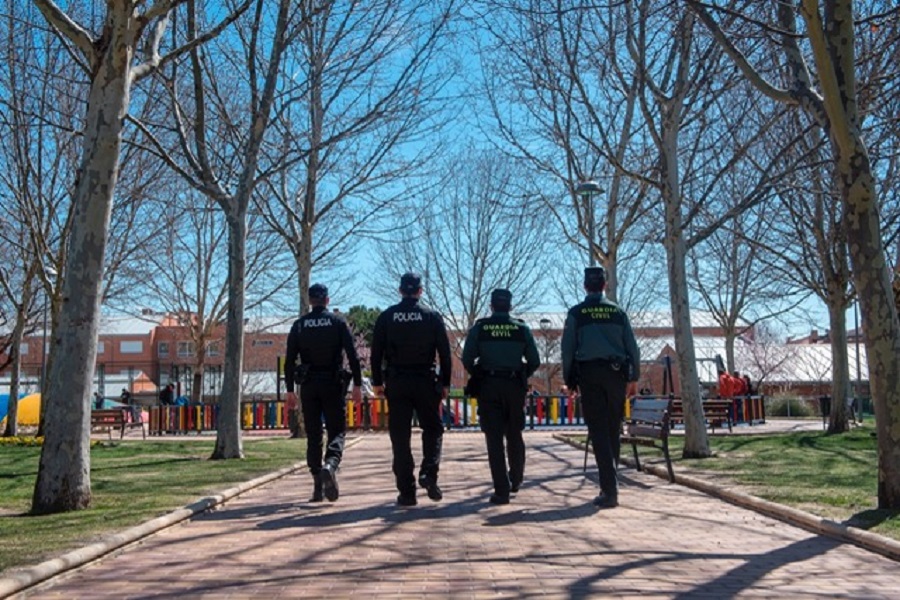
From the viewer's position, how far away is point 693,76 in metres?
14.1

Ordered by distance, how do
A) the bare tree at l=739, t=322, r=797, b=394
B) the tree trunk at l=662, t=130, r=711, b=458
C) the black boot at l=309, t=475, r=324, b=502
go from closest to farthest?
1. the black boot at l=309, t=475, r=324, b=502
2. the tree trunk at l=662, t=130, r=711, b=458
3. the bare tree at l=739, t=322, r=797, b=394

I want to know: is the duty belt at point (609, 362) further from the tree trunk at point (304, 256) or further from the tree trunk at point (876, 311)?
the tree trunk at point (304, 256)

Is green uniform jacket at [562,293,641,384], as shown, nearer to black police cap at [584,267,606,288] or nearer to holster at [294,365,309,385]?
black police cap at [584,267,606,288]

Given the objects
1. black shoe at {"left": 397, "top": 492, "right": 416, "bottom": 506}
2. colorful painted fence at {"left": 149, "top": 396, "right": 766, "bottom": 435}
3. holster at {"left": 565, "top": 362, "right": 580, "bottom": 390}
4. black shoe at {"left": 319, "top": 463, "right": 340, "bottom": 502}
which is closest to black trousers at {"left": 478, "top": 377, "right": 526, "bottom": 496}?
holster at {"left": 565, "top": 362, "right": 580, "bottom": 390}

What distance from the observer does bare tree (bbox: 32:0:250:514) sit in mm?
8352

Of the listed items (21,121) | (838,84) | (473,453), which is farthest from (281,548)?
(21,121)

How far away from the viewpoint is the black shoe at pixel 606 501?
8.57 meters

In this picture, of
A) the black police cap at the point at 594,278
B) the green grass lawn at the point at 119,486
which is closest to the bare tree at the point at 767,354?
the green grass lawn at the point at 119,486

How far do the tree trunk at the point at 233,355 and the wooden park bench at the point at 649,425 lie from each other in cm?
585

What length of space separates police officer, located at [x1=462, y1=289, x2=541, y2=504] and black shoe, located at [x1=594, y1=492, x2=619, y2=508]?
864 mm

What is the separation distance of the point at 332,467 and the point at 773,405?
34.1 meters

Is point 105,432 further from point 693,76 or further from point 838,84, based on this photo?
point 838,84

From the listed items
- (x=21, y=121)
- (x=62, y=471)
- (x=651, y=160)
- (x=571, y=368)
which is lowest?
(x=62, y=471)

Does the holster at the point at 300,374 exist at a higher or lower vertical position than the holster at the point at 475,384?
higher
